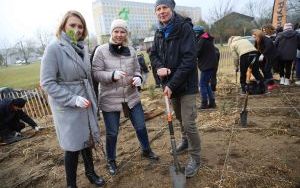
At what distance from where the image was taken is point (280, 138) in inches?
166

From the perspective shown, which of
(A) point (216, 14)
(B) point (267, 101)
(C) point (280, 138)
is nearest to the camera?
(C) point (280, 138)

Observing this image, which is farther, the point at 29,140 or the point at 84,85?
the point at 29,140

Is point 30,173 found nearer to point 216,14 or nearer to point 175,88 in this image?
point 175,88

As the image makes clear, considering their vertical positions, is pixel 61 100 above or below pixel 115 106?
above

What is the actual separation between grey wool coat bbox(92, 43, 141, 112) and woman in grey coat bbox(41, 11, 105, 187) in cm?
28

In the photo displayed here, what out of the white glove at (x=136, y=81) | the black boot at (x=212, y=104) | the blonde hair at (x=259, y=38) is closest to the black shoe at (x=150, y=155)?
the white glove at (x=136, y=81)

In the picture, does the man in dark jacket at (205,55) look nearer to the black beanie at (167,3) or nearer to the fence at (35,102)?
the black beanie at (167,3)

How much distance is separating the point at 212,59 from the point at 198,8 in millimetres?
99408

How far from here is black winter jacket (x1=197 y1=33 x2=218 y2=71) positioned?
19.4 ft

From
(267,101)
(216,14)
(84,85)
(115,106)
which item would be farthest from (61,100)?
(216,14)

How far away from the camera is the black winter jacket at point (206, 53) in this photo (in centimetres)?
591

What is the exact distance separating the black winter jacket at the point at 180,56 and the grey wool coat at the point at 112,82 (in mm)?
490

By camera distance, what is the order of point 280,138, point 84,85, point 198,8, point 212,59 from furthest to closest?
point 198,8
point 212,59
point 280,138
point 84,85

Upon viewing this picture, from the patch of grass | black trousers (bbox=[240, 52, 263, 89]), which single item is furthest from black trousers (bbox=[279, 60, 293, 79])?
the patch of grass
